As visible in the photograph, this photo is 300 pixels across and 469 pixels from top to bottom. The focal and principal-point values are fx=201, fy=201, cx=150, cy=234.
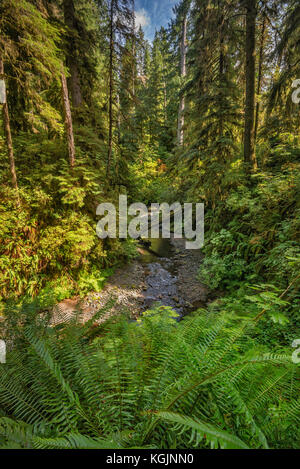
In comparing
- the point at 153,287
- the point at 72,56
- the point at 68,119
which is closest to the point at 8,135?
the point at 68,119

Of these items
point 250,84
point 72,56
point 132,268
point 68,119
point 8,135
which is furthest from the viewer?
point 132,268

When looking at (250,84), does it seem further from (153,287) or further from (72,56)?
(153,287)

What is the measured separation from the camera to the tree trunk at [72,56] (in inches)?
256

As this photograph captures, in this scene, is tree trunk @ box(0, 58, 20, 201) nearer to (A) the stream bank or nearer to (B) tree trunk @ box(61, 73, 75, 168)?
(B) tree trunk @ box(61, 73, 75, 168)

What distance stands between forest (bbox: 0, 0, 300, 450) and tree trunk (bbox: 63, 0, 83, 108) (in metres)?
0.05

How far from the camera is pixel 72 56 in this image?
686cm

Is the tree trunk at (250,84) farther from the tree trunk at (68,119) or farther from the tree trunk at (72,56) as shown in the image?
the tree trunk at (68,119)

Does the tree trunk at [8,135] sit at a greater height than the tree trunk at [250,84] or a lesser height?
lesser

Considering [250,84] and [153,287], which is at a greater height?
[250,84]

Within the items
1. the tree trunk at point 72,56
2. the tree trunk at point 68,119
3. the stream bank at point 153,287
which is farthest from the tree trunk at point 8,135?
the tree trunk at point 72,56

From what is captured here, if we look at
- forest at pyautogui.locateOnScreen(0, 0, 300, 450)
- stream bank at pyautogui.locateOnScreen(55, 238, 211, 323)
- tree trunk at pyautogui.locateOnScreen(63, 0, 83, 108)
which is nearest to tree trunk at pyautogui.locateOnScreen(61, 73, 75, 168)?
forest at pyautogui.locateOnScreen(0, 0, 300, 450)

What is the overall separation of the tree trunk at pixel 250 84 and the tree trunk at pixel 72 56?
548cm

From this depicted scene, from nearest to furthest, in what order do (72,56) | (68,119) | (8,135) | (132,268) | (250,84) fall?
(8,135) → (68,119) → (250,84) → (72,56) → (132,268)

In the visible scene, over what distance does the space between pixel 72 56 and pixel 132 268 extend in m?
7.75
